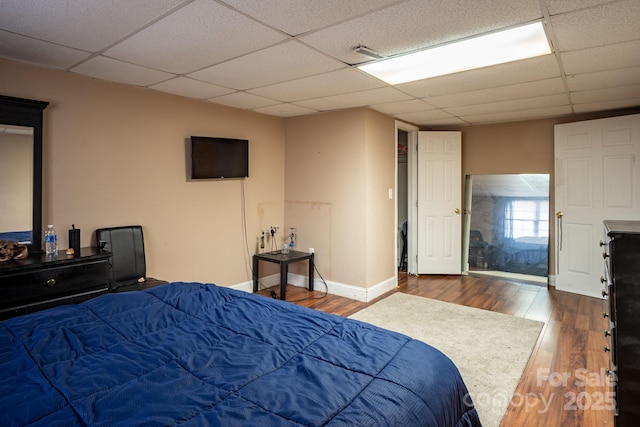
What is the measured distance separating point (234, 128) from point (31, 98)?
1.97 metres

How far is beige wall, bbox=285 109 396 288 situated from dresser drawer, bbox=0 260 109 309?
2545mm

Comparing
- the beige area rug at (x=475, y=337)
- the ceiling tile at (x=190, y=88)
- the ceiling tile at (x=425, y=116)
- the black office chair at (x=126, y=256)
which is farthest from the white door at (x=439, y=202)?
the black office chair at (x=126, y=256)

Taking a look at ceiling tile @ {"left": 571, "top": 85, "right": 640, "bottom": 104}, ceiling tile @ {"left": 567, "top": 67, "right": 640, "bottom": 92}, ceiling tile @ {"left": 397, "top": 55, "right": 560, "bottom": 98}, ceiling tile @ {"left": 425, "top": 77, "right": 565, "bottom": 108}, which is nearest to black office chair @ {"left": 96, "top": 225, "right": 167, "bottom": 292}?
ceiling tile @ {"left": 397, "top": 55, "right": 560, "bottom": 98}

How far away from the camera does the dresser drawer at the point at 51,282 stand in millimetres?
2426

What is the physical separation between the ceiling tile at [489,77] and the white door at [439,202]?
2.06m

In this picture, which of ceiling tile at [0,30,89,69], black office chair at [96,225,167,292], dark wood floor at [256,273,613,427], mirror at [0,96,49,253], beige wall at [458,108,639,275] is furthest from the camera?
beige wall at [458,108,639,275]

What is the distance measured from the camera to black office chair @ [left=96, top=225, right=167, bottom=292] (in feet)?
10.6

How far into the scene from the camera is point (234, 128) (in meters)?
4.40

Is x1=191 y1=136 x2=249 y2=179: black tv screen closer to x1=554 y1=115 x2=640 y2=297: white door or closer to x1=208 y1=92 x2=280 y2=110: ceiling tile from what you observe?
x1=208 y1=92 x2=280 y2=110: ceiling tile

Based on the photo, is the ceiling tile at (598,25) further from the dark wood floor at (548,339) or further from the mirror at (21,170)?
the mirror at (21,170)

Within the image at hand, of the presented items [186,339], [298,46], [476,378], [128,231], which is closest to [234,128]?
[128,231]

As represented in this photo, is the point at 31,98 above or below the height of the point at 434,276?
above

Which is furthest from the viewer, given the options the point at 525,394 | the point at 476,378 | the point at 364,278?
the point at 364,278

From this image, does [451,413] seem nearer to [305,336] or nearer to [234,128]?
[305,336]
